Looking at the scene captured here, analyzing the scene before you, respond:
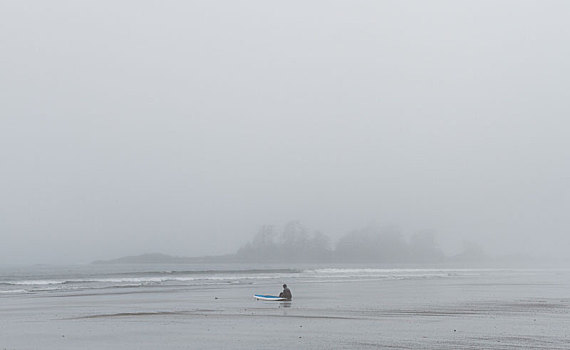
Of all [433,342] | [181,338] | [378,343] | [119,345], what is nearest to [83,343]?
[119,345]

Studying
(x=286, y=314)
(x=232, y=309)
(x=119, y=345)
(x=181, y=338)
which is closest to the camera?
(x=119, y=345)

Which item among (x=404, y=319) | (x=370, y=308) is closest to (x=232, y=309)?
(x=370, y=308)

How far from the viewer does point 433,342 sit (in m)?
22.2

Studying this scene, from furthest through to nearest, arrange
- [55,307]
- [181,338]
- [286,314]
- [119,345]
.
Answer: [55,307]
[286,314]
[181,338]
[119,345]

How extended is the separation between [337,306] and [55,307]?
17.4m

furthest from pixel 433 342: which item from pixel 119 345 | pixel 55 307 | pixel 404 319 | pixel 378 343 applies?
pixel 55 307

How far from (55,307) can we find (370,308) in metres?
19.4

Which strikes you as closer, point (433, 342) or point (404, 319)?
point (433, 342)

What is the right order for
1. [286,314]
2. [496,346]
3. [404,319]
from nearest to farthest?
[496,346], [404,319], [286,314]

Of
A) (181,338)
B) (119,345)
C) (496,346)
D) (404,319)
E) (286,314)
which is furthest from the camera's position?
(286,314)

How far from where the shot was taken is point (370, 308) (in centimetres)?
3694

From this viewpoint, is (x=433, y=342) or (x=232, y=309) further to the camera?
(x=232, y=309)

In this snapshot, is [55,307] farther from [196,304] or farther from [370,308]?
[370,308]

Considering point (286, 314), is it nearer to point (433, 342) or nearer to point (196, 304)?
point (196, 304)
